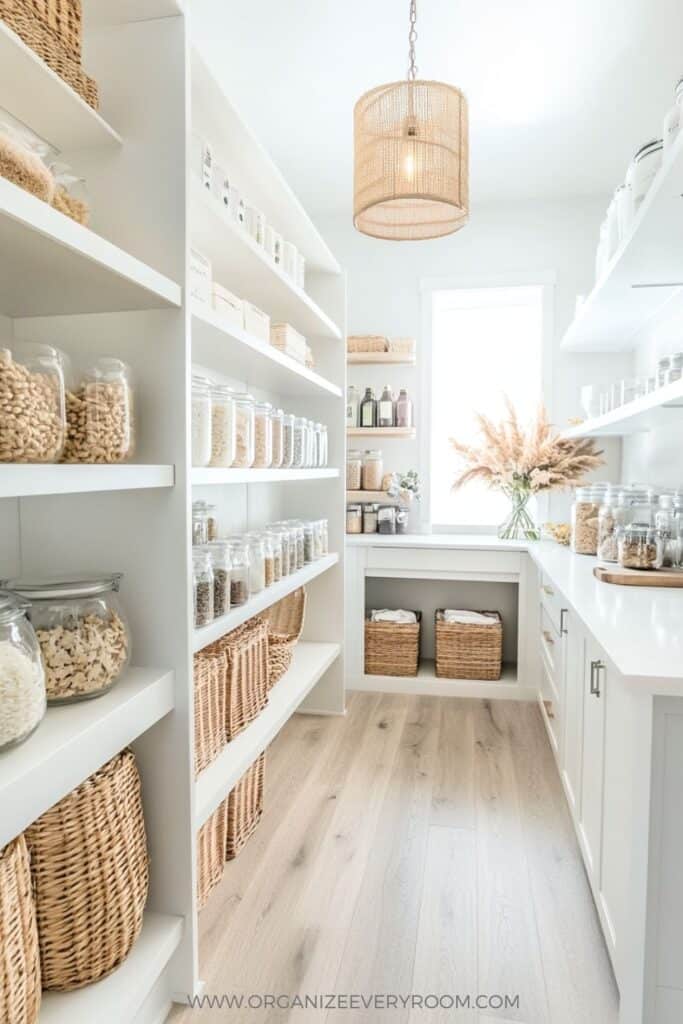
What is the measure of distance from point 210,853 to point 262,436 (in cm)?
124

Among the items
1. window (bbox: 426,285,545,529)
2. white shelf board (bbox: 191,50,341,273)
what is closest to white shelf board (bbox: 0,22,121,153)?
white shelf board (bbox: 191,50,341,273)

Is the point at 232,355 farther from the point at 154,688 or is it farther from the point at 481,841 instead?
the point at 481,841

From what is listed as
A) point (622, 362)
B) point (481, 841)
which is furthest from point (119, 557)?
point (622, 362)

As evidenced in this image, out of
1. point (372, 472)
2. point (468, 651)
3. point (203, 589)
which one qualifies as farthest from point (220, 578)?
point (372, 472)

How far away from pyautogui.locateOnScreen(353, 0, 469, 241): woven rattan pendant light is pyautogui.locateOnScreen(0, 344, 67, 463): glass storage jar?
1.38m

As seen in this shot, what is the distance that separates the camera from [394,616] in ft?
12.3

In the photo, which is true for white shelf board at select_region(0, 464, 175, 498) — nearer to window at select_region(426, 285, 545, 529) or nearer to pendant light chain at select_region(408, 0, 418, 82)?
pendant light chain at select_region(408, 0, 418, 82)

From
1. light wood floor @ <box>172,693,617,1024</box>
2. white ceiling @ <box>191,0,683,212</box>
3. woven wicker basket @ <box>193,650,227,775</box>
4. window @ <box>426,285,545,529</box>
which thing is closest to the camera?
light wood floor @ <box>172,693,617,1024</box>

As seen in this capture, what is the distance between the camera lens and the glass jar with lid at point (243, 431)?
200cm

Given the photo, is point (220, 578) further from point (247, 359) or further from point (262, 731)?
point (247, 359)

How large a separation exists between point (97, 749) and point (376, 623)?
259 centimetres

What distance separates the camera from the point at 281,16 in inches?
94.2

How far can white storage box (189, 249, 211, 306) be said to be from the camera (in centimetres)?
161

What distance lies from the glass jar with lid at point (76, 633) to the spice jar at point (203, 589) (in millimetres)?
370
